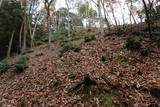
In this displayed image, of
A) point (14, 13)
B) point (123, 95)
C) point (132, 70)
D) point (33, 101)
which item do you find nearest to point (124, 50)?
point (132, 70)

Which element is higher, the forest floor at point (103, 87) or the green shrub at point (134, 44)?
the green shrub at point (134, 44)

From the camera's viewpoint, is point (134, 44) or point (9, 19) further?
point (9, 19)

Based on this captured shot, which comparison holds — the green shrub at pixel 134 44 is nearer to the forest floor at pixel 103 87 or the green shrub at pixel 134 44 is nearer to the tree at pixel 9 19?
the forest floor at pixel 103 87

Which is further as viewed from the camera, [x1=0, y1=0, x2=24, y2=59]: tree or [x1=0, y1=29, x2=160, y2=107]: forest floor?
[x1=0, y1=0, x2=24, y2=59]: tree

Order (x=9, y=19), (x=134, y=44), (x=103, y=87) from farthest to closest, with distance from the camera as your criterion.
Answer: (x=9, y=19) → (x=134, y=44) → (x=103, y=87)

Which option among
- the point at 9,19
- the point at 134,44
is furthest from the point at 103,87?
the point at 9,19

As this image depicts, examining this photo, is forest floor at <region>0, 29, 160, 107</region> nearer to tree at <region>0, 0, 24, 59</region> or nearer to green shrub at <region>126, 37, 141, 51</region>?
green shrub at <region>126, 37, 141, 51</region>

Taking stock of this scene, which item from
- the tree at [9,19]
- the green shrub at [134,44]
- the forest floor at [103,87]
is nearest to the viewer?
the forest floor at [103,87]

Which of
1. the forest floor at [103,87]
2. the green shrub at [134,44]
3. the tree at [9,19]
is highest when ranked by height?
the tree at [9,19]

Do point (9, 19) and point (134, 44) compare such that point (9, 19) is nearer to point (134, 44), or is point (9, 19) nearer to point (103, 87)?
point (134, 44)

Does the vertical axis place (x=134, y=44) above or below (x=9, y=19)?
below

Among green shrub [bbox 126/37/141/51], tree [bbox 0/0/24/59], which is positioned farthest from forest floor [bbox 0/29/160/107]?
tree [bbox 0/0/24/59]

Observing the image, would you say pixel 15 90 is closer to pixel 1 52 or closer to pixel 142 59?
pixel 142 59

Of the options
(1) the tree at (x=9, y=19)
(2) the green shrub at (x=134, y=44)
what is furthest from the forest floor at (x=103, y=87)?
(1) the tree at (x=9, y=19)
